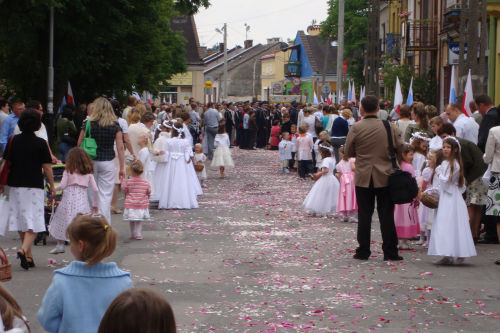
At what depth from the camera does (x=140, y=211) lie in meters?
12.0

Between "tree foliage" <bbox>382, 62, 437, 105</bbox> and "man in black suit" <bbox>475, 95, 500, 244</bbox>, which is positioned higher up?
"tree foliage" <bbox>382, 62, 437, 105</bbox>

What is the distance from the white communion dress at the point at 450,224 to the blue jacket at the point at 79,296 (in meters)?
6.31

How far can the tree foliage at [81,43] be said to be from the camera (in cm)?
2294

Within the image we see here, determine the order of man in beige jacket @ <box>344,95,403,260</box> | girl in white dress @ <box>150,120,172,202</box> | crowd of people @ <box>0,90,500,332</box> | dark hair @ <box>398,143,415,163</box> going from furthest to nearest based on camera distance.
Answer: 1. girl in white dress @ <box>150,120,172,202</box>
2. dark hair @ <box>398,143,415,163</box>
3. man in beige jacket @ <box>344,95,403,260</box>
4. crowd of people @ <box>0,90,500,332</box>

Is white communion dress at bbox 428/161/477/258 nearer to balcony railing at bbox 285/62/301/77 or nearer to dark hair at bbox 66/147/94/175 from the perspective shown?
dark hair at bbox 66/147/94/175

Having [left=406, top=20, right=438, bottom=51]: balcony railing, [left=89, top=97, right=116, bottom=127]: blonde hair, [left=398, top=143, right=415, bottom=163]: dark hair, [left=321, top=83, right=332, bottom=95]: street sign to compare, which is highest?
[left=406, top=20, right=438, bottom=51]: balcony railing

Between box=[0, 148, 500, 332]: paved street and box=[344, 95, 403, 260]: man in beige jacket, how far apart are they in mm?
309

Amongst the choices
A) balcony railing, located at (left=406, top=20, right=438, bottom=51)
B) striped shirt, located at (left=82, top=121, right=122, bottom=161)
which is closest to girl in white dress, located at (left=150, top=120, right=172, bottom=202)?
striped shirt, located at (left=82, top=121, right=122, bottom=161)

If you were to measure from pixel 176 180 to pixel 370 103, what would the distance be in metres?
6.05

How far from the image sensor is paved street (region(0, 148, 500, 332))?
7.21 meters

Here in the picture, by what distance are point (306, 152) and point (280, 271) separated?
42.8 feet

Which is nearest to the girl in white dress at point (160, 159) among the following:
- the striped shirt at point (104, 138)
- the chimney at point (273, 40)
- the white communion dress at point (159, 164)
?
the white communion dress at point (159, 164)

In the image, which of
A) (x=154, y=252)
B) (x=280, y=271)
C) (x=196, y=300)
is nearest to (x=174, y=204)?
(x=154, y=252)

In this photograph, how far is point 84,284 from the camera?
14.0ft
